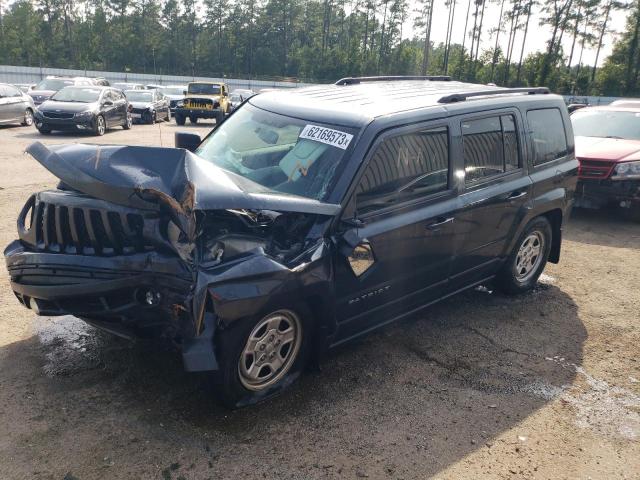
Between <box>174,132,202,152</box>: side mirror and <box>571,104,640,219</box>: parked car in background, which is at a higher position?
<box>174,132,202,152</box>: side mirror

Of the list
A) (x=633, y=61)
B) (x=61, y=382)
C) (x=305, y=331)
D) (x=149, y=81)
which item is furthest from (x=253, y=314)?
(x=633, y=61)

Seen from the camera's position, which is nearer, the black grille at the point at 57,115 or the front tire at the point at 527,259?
the front tire at the point at 527,259

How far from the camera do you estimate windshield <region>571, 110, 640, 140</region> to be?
9328 millimetres

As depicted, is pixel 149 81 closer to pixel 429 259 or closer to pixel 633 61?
pixel 633 61

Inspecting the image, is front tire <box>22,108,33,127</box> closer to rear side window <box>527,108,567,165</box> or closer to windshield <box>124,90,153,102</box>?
windshield <box>124,90,153,102</box>

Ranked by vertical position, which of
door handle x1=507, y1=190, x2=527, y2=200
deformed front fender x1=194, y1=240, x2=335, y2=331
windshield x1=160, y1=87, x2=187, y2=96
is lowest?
windshield x1=160, y1=87, x2=187, y2=96

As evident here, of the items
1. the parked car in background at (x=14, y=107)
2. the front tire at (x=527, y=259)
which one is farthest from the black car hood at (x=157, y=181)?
the parked car in background at (x=14, y=107)

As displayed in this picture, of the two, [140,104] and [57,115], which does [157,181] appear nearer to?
[57,115]

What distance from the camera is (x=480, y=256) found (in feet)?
15.0

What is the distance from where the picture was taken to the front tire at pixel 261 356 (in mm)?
3025

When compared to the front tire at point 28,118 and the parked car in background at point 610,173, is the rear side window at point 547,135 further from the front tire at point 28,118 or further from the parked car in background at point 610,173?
the front tire at point 28,118

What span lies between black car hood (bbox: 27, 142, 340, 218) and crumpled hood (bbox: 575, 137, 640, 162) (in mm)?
6611

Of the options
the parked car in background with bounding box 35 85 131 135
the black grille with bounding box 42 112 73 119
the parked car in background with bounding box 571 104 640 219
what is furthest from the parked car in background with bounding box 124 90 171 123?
the parked car in background with bounding box 571 104 640 219

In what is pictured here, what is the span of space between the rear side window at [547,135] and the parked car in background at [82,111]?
13.6 m
